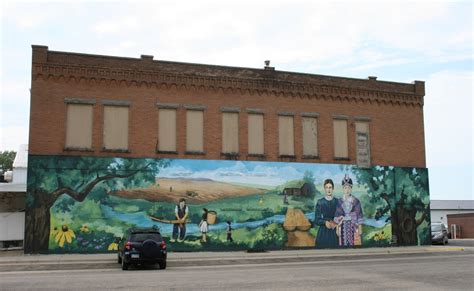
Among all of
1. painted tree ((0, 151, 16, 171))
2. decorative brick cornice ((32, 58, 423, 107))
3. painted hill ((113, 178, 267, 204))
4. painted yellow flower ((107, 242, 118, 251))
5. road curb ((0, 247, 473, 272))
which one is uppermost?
decorative brick cornice ((32, 58, 423, 107))

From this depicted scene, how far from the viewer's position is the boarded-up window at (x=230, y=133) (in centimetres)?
3005

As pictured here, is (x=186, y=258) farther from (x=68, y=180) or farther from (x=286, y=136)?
(x=286, y=136)

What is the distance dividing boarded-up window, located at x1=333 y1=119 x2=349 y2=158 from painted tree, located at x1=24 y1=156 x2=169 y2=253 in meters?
10.8

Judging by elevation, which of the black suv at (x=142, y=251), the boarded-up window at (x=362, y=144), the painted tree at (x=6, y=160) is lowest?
the black suv at (x=142, y=251)

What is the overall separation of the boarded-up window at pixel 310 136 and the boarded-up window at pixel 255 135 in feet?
8.94

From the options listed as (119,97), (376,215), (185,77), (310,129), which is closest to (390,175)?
(376,215)

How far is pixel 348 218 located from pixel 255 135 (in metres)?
7.58

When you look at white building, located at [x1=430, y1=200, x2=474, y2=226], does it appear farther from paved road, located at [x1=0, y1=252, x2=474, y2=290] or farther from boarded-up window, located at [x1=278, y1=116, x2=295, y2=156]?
paved road, located at [x1=0, y1=252, x2=474, y2=290]

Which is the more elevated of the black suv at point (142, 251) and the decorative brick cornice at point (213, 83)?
the decorative brick cornice at point (213, 83)

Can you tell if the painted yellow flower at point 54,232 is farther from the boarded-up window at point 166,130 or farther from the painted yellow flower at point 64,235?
the boarded-up window at point 166,130

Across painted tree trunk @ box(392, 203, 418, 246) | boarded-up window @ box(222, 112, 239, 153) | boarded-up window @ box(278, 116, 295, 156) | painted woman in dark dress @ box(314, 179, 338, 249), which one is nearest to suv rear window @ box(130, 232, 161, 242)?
boarded-up window @ box(222, 112, 239, 153)

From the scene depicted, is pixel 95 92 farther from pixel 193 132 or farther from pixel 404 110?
pixel 404 110

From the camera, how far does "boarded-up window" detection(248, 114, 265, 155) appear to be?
30.6m

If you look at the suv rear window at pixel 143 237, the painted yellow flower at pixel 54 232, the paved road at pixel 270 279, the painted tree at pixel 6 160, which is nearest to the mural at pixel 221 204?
the painted yellow flower at pixel 54 232
